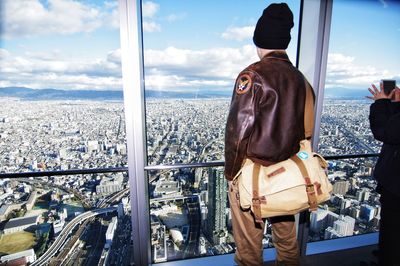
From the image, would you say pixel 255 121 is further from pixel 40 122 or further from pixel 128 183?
pixel 40 122

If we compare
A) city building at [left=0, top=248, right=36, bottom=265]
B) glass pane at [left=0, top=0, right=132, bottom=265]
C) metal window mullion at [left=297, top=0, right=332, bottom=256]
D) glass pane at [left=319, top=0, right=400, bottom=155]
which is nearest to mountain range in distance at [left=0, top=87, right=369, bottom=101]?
glass pane at [left=0, top=0, right=132, bottom=265]

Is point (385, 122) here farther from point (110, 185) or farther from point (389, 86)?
point (110, 185)

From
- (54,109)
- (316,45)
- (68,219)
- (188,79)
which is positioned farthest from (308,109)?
(68,219)

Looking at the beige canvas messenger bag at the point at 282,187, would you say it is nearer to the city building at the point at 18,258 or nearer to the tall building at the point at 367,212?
the tall building at the point at 367,212

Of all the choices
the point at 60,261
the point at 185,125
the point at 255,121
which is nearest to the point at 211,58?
the point at 185,125

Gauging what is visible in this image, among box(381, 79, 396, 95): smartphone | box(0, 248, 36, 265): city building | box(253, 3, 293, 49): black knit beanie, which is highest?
box(253, 3, 293, 49): black knit beanie

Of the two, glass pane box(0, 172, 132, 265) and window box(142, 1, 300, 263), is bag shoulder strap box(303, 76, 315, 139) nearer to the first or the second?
window box(142, 1, 300, 263)

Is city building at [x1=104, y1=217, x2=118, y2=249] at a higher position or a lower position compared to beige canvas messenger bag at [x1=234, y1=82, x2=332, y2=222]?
lower

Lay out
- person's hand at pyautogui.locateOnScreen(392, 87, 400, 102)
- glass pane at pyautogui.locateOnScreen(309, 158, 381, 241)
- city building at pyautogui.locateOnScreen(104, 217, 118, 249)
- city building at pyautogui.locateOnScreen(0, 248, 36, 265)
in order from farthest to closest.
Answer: glass pane at pyautogui.locateOnScreen(309, 158, 381, 241) < city building at pyautogui.locateOnScreen(104, 217, 118, 249) < city building at pyautogui.locateOnScreen(0, 248, 36, 265) < person's hand at pyautogui.locateOnScreen(392, 87, 400, 102)

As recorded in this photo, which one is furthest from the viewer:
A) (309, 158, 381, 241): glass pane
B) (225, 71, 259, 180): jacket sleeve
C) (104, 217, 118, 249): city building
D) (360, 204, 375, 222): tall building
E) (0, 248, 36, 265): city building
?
(360, 204, 375, 222): tall building
